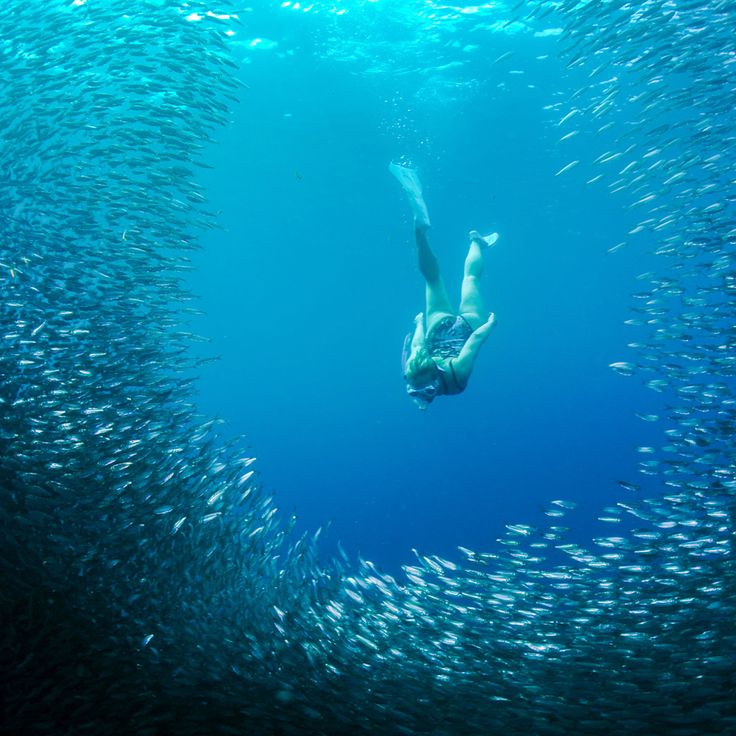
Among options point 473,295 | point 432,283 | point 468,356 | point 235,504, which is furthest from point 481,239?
point 235,504

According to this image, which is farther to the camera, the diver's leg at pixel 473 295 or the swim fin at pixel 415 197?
the swim fin at pixel 415 197

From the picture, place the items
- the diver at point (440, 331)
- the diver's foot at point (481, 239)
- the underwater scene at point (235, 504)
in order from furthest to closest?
1. the diver's foot at point (481, 239)
2. the diver at point (440, 331)
3. the underwater scene at point (235, 504)

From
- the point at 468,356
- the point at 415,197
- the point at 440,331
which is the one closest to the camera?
the point at 468,356

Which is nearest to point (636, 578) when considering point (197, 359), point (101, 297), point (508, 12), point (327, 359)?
point (197, 359)

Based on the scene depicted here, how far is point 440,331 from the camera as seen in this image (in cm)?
888

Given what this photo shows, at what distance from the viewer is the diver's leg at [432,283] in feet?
30.4

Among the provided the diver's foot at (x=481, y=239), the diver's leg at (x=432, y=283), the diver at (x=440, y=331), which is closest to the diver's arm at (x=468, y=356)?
the diver at (x=440, y=331)

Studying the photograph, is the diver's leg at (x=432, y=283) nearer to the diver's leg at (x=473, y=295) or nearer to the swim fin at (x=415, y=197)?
the swim fin at (x=415, y=197)

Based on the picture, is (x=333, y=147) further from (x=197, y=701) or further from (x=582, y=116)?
(x=197, y=701)

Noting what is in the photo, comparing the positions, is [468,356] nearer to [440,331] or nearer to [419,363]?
[419,363]

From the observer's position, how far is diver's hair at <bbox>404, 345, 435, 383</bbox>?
725 centimetres

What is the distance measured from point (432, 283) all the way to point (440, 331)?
116cm

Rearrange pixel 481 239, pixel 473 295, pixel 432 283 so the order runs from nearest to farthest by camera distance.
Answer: pixel 473 295
pixel 432 283
pixel 481 239

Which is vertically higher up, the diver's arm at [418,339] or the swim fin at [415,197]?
the swim fin at [415,197]
